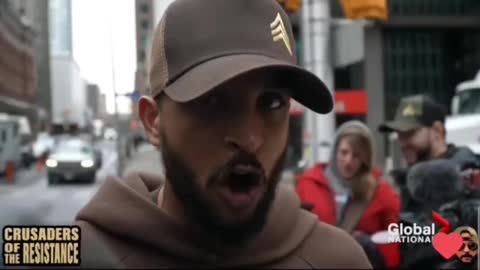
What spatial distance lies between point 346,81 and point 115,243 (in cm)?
322

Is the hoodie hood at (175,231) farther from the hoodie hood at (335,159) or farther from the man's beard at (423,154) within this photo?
the man's beard at (423,154)

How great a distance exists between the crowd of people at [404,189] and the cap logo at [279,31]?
60 cm

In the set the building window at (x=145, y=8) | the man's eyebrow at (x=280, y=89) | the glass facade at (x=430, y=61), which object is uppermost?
the building window at (x=145, y=8)

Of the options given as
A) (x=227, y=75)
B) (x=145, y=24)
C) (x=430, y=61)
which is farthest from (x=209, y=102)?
(x=430, y=61)

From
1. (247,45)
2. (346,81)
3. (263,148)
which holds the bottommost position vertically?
(346,81)

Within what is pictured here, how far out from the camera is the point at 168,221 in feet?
3.62

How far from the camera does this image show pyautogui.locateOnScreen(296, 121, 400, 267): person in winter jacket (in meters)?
1.75

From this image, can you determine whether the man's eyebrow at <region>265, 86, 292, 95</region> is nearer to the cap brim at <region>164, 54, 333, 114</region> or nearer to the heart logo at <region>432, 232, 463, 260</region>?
the cap brim at <region>164, 54, 333, 114</region>

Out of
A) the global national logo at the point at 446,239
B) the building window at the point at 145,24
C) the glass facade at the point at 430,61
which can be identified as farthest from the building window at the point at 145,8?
the glass facade at the point at 430,61

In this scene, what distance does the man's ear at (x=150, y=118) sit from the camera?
3.72 feet

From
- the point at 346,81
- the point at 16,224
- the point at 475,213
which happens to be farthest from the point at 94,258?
the point at 346,81

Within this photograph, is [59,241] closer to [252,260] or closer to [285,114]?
[252,260]

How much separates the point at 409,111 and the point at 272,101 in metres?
1.33

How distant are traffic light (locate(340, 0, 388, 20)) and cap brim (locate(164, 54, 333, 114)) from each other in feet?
6.19
